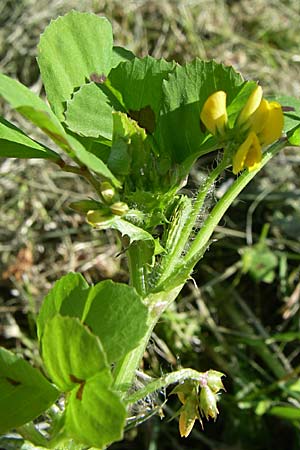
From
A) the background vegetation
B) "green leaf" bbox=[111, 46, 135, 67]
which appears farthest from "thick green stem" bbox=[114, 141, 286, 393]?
the background vegetation

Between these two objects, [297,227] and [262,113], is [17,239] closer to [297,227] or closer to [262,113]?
[297,227]

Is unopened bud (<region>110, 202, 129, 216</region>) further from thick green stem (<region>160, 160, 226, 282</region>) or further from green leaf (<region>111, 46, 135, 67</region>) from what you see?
green leaf (<region>111, 46, 135, 67</region>)

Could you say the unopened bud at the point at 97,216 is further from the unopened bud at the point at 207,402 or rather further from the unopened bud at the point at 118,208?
the unopened bud at the point at 207,402

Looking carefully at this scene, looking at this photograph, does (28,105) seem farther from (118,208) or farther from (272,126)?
(272,126)

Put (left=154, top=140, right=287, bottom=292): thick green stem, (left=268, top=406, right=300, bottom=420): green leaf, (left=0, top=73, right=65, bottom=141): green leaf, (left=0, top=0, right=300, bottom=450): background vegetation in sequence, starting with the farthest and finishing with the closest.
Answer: (left=0, top=0, right=300, bottom=450): background vegetation, (left=268, top=406, right=300, bottom=420): green leaf, (left=154, top=140, right=287, bottom=292): thick green stem, (left=0, top=73, right=65, bottom=141): green leaf

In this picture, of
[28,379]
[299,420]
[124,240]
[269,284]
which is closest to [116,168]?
[124,240]

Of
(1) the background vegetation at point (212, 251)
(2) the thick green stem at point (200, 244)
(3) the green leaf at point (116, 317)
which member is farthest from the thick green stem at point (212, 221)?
(1) the background vegetation at point (212, 251)
